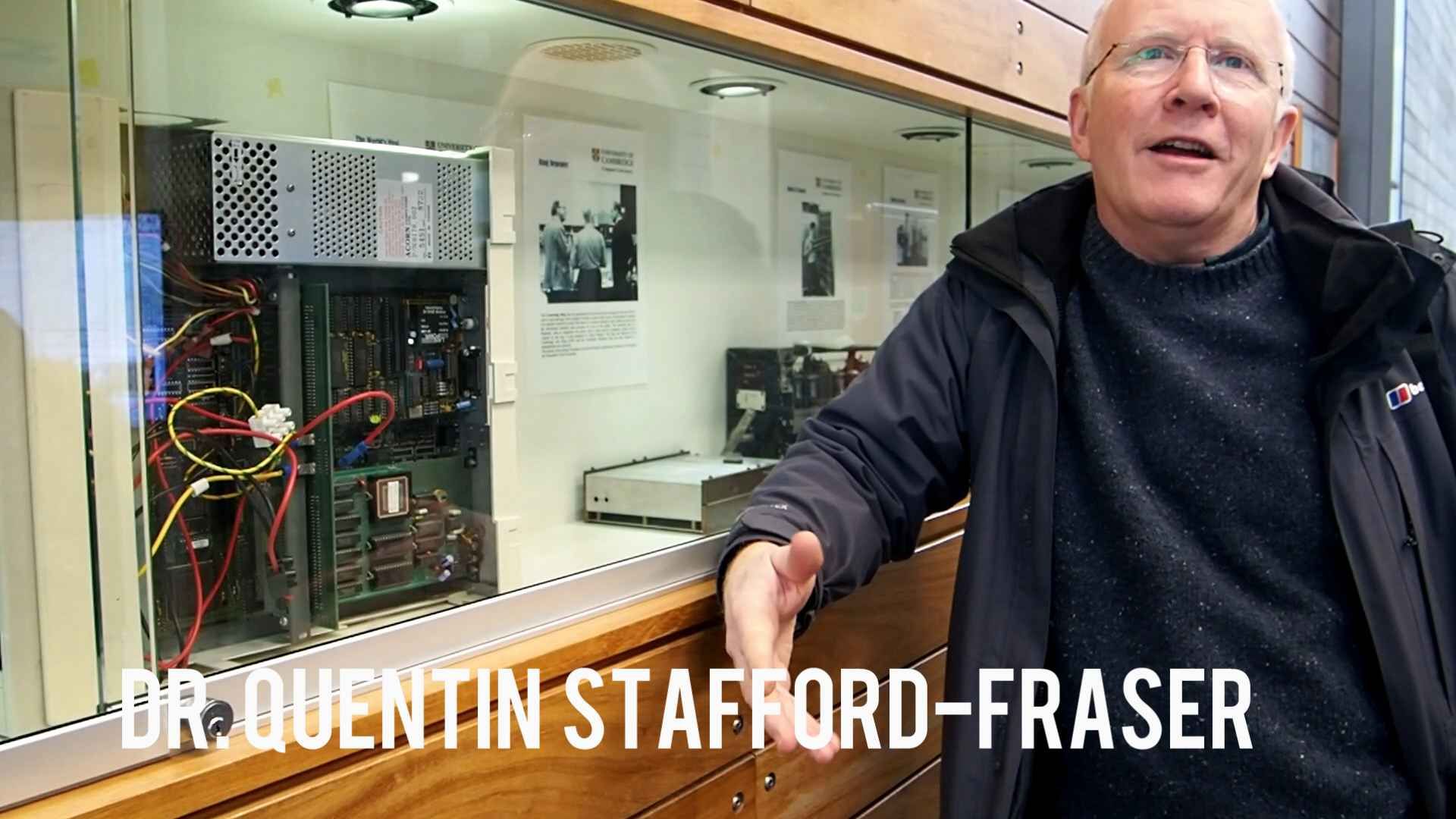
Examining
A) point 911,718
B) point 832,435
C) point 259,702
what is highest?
point 832,435

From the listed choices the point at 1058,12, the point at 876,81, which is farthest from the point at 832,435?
the point at 1058,12

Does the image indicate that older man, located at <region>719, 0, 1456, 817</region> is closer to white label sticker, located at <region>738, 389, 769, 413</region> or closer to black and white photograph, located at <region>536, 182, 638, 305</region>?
black and white photograph, located at <region>536, 182, 638, 305</region>

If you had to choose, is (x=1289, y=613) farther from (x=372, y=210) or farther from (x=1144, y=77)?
(x=372, y=210)

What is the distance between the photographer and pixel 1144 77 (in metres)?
1.30

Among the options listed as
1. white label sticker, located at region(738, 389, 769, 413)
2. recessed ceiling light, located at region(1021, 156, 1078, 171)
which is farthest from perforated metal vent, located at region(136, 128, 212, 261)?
recessed ceiling light, located at region(1021, 156, 1078, 171)

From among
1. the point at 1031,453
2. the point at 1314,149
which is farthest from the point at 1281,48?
the point at 1314,149

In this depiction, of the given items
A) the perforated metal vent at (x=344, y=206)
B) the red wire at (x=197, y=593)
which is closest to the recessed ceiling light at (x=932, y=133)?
the perforated metal vent at (x=344, y=206)

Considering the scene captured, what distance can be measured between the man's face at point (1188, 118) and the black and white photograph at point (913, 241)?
0.93 m

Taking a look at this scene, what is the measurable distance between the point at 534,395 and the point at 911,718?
789mm

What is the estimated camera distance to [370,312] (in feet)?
4.10

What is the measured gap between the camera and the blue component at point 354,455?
4.02 ft

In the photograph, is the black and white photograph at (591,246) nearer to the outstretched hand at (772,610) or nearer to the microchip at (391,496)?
the microchip at (391,496)

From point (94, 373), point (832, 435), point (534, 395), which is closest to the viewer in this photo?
point (94, 373)

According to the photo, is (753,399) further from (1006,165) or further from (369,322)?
(369,322)
